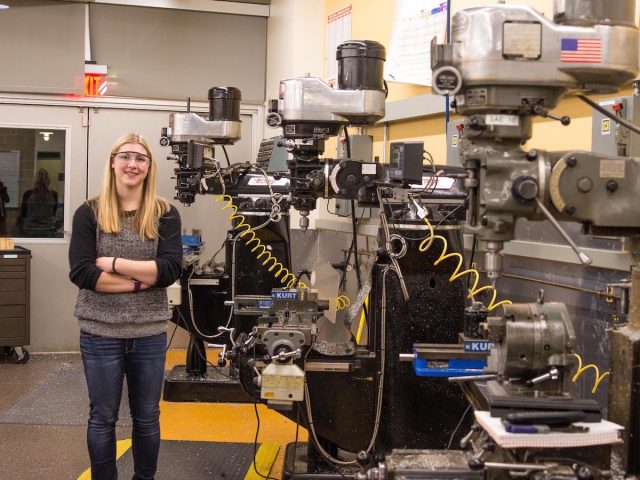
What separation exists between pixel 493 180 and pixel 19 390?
3.89m

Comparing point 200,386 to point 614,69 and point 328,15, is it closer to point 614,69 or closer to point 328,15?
point 328,15

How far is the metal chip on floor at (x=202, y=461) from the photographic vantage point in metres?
3.31

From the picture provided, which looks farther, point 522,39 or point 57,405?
point 57,405

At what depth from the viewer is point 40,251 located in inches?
228

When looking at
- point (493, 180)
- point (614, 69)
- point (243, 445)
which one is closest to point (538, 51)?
point (614, 69)

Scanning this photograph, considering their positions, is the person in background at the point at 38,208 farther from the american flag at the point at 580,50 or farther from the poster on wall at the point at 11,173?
the american flag at the point at 580,50

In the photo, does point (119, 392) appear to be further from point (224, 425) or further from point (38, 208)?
point (38, 208)

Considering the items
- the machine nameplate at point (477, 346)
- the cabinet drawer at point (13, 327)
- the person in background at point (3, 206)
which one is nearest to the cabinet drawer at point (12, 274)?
the cabinet drawer at point (13, 327)

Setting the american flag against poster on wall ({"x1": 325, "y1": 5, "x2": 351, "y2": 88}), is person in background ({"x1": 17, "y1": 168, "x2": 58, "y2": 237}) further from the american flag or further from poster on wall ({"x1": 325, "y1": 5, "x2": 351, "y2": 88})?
the american flag

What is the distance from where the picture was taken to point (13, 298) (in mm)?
5293

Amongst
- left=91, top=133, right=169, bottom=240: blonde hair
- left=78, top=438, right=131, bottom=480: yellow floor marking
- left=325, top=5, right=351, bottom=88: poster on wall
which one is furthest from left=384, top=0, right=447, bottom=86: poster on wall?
left=78, top=438, right=131, bottom=480: yellow floor marking

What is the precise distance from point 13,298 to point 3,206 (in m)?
0.79

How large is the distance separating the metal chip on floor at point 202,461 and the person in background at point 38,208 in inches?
105

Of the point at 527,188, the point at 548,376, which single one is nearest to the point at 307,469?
the point at 548,376
